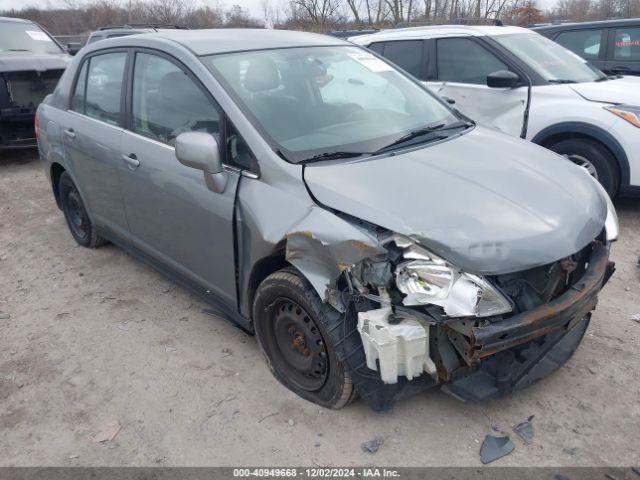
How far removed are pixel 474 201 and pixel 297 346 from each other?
3.76ft

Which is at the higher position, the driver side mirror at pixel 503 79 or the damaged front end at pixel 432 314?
the driver side mirror at pixel 503 79

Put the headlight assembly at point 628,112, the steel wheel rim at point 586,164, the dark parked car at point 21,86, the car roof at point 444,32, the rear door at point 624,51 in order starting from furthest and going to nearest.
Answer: the dark parked car at point 21,86
the rear door at point 624,51
the car roof at point 444,32
the steel wheel rim at point 586,164
the headlight assembly at point 628,112

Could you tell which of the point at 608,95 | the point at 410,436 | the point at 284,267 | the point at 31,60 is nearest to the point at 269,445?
the point at 410,436

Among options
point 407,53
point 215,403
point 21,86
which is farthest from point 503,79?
point 21,86

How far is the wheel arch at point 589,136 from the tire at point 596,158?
0.13 feet

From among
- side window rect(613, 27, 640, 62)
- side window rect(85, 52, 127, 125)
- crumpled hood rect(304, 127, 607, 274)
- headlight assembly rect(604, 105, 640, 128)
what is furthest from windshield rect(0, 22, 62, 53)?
side window rect(613, 27, 640, 62)

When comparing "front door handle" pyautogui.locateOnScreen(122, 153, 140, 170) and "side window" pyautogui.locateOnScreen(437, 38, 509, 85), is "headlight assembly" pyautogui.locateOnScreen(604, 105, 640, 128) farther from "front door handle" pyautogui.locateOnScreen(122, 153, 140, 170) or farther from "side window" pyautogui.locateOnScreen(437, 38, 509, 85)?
"front door handle" pyautogui.locateOnScreen(122, 153, 140, 170)

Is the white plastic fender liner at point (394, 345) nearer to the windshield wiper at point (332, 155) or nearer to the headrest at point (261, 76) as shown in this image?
the windshield wiper at point (332, 155)

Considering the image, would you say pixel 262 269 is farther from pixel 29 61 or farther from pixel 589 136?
pixel 29 61

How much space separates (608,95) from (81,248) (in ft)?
16.7

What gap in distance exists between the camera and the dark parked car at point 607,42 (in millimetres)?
7019

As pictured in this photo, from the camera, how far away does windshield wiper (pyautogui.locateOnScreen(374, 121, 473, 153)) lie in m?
3.01

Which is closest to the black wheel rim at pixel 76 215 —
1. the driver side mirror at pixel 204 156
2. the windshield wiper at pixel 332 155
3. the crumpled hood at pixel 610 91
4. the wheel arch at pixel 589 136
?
the driver side mirror at pixel 204 156

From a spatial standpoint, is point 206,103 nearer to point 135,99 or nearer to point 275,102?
point 275,102
